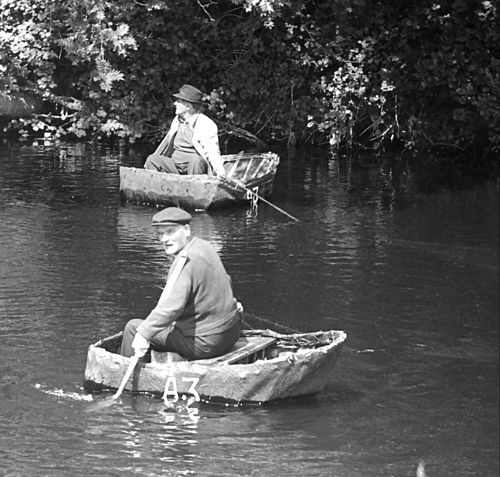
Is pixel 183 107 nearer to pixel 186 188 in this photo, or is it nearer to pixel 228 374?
pixel 186 188

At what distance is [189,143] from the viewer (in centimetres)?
1672

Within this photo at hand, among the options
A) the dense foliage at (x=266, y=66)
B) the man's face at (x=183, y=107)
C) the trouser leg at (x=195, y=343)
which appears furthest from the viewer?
the dense foliage at (x=266, y=66)

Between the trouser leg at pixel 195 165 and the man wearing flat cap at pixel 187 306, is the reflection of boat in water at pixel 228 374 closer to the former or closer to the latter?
the man wearing flat cap at pixel 187 306

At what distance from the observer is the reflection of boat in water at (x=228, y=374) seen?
9.21 metres

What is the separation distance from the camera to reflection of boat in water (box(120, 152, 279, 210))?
16.4 metres

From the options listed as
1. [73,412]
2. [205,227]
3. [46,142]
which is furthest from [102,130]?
[73,412]

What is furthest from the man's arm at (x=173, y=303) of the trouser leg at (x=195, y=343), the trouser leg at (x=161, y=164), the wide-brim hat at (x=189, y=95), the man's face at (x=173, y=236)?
the trouser leg at (x=161, y=164)

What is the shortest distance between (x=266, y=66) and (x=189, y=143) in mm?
6652

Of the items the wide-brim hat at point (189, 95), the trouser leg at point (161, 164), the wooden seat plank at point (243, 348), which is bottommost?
the wooden seat plank at point (243, 348)

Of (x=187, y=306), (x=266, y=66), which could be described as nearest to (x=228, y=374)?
(x=187, y=306)

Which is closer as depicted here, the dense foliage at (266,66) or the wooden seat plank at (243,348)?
the wooden seat plank at (243,348)

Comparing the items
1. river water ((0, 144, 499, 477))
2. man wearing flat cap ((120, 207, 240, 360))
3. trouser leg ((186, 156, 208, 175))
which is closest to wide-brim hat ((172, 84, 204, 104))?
trouser leg ((186, 156, 208, 175))

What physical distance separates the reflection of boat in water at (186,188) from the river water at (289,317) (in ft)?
0.65

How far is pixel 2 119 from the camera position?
76.8 feet
